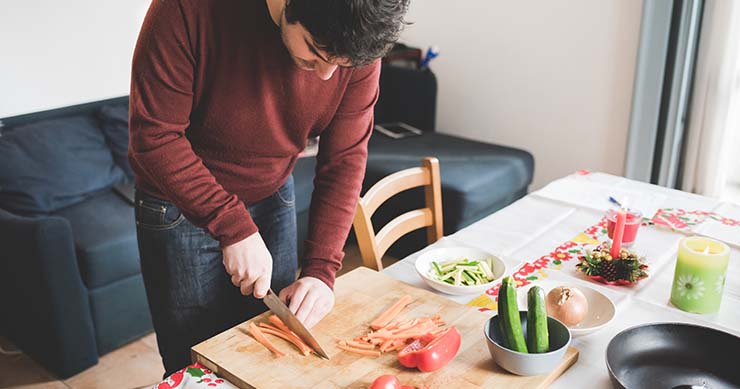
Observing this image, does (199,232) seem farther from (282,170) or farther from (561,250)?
(561,250)

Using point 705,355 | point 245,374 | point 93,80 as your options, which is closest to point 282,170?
point 245,374

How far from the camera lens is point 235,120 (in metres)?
1.31

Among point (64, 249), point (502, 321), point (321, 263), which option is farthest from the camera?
point (64, 249)

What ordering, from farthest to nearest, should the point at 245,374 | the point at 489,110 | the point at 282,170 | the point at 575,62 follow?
the point at 489,110
the point at 575,62
the point at 282,170
the point at 245,374

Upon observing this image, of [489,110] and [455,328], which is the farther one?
[489,110]

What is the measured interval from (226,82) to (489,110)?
273cm

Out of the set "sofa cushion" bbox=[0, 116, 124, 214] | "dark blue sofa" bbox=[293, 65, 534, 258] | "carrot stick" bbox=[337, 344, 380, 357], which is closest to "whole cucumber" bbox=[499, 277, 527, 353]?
"carrot stick" bbox=[337, 344, 380, 357]

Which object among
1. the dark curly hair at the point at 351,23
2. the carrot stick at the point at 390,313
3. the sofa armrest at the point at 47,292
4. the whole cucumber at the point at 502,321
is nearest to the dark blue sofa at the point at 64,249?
the sofa armrest at the point at 47,292

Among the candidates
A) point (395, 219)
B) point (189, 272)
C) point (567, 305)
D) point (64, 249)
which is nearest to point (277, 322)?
point (189, 272)

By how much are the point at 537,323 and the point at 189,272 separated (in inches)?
28.7

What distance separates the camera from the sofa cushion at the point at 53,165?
2.59 meters

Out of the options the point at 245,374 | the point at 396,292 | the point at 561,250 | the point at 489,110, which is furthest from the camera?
the point at 489,110

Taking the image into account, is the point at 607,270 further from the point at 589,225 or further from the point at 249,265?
the point at 249,265

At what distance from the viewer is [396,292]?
138 cm
